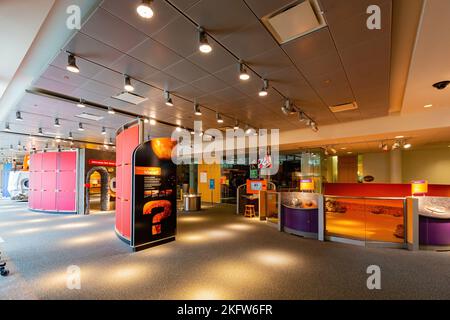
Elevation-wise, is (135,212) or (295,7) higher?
(295,7)

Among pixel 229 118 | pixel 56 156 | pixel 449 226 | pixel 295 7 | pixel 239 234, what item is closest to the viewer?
pixel 295 7

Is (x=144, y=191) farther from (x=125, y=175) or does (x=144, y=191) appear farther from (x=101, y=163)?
(x=101, y=163)

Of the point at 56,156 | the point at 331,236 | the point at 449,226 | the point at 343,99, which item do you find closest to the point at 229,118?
the point at 343,99

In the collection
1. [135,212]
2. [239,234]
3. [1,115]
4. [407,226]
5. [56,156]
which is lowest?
[239,234]

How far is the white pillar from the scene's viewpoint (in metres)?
12.2

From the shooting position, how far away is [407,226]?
5.30 meters

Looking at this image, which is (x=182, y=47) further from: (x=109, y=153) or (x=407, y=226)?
(x=109, y=153)

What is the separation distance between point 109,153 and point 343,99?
37.6ft

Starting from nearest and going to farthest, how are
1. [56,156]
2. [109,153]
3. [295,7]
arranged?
[295,7]
[56,156]
[109,153]

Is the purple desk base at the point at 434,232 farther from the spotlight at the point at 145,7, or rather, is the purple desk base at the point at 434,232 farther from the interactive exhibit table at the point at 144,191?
the spotlight at the point at 145,7

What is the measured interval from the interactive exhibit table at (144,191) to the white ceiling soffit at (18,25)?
250 centimetres

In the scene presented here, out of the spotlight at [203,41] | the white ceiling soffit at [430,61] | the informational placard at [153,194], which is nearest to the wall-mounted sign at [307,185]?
the white ceiling soffit at [430,61]

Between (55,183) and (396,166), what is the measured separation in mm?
18423
